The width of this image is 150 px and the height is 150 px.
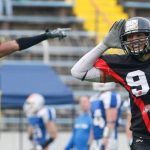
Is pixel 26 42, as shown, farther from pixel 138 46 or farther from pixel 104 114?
pixel 104 114

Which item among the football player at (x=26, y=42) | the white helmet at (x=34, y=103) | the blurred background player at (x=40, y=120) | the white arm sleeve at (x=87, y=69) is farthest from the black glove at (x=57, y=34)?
the white helmet at (x=34, y=103)

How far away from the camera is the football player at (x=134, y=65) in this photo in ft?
19.2

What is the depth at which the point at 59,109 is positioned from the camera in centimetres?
1702

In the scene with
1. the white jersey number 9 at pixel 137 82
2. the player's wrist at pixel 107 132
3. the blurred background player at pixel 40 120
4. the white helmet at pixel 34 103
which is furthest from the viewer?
the white helmet at pixel 34 103

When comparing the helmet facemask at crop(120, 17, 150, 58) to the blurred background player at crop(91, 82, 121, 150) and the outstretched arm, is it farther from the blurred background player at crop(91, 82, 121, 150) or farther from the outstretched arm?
the blurred background player at crop(91, 82, 121, 150)

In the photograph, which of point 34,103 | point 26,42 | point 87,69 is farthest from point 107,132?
point 26,42

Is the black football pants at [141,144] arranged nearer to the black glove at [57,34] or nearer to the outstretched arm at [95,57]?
the outstretched arm at [95,57]

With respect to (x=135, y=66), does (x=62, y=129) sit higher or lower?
lower

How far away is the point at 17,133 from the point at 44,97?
1573 millimetres

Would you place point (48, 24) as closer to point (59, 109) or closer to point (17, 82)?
point (59, 109)

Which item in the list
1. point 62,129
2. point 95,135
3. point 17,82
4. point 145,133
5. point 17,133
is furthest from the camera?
point 62,129

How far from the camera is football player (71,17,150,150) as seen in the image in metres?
5.86

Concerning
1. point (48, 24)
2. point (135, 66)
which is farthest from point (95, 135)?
point (48, 24)

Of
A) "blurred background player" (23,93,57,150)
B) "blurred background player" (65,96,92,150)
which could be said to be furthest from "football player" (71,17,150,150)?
"blurred background player" (23,93,57,150)
